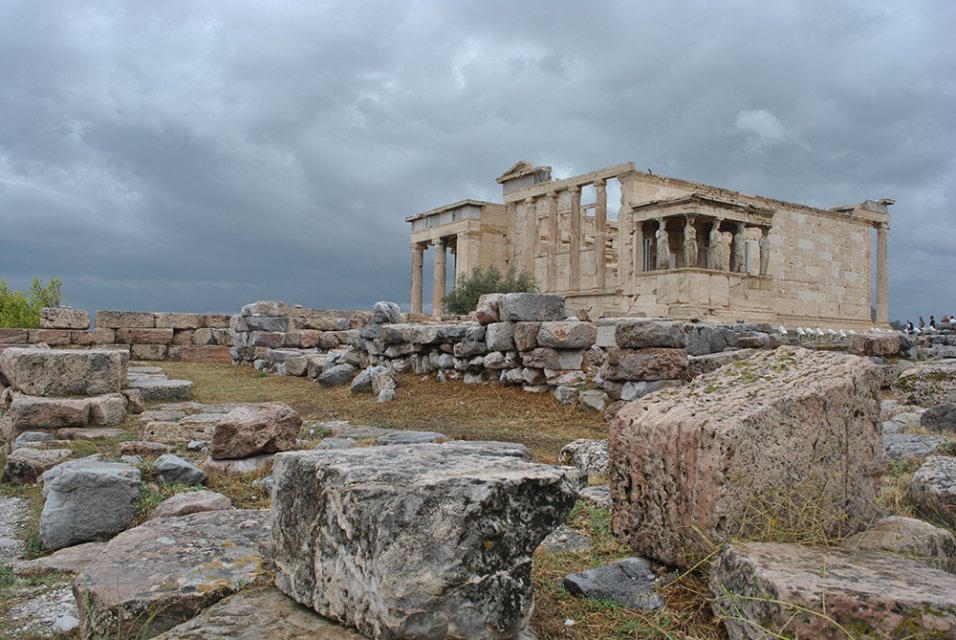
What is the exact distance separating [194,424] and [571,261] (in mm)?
26637

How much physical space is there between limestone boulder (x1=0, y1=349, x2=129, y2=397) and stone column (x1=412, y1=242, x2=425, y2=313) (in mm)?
31441

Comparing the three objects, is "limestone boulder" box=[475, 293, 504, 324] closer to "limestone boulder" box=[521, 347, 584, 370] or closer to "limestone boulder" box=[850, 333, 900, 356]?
"limestone boulder" box=[521, 347, 584, 370]

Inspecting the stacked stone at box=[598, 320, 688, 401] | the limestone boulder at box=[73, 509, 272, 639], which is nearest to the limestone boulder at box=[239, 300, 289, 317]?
the stacked stone at box=[598, 320, 688, 401]

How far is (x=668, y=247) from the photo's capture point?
3095 centimetres

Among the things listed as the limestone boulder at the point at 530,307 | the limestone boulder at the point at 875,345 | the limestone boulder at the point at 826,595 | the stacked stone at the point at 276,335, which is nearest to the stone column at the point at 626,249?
the stacked stone at the point at 276,335

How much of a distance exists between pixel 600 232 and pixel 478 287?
571 cm

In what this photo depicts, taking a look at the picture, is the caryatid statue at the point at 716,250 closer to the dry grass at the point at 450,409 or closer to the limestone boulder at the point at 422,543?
the dry grass at the point at 450,409

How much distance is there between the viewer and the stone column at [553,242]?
110 ft

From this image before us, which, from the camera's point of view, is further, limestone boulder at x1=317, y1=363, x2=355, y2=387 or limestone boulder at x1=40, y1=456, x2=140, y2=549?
limestone boulder at x1=317, y1=363, x2=355, y2=387

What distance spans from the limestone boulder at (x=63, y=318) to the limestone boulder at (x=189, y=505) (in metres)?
15.5

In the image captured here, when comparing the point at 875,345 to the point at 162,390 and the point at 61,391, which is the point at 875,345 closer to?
the point at 162,390

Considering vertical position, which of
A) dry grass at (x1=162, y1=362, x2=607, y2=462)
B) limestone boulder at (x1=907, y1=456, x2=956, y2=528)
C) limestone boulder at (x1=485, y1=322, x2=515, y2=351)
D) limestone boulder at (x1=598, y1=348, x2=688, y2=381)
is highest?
limestone boulder at (x1=485, y1=322, x2=515, y2=351)

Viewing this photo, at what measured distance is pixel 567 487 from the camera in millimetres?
2545

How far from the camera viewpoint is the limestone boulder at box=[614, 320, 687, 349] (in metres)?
9.20
